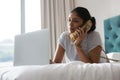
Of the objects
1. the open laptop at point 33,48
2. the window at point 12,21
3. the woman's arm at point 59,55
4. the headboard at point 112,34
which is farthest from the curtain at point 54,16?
the open laptop at point 33,48

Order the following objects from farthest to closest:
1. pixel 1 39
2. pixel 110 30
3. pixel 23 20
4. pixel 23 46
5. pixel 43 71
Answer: pixel 23 20 → pixel 1 39 → pixel 110 30 → pixel 23 46 → pixel 43 71

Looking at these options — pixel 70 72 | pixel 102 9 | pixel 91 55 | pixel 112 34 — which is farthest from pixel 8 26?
pixel 70 72

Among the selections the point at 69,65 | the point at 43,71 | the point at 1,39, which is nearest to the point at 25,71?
the point at 43,71

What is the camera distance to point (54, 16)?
2.96 m

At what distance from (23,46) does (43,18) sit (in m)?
1.61

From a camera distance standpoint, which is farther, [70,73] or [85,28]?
[85,28]

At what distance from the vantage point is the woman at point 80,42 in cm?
147

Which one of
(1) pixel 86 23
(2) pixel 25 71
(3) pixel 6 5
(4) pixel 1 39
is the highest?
(3) pixel 6 5

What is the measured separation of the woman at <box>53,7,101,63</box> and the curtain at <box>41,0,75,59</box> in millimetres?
1202

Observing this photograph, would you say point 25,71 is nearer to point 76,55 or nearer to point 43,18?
point 76,55

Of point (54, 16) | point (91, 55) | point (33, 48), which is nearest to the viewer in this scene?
point (33, 48)

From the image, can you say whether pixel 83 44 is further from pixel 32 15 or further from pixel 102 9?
pixel 32 15

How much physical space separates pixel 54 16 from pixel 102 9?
0.74 meters

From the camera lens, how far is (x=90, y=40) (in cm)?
155
